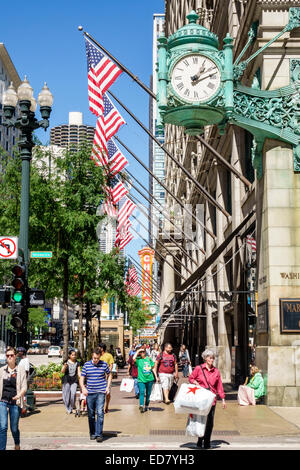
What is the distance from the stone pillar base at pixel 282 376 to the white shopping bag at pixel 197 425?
259 inches

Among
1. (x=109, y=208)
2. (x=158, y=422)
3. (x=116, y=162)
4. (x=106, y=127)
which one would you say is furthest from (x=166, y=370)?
(x=116, y=162)

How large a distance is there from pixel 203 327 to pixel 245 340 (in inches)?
574

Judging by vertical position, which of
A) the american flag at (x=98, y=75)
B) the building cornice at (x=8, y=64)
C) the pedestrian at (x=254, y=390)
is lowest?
the pedestrian at (x=254, y=390)

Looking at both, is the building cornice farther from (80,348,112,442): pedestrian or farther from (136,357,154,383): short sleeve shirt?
(80,348,112,442): pedestrian

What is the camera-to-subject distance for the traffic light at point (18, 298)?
48.9 ft

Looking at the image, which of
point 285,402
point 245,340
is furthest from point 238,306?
point 285,402

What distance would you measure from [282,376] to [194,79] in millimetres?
8188

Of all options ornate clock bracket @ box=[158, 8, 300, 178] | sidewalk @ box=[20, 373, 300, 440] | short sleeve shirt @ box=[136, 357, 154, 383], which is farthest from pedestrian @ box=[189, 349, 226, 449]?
ornate clock bracket @ box=[158, 8, 300, 178]

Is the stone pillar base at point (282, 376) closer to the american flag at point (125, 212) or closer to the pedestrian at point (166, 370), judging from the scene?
the pedestrian at point (166, 370)

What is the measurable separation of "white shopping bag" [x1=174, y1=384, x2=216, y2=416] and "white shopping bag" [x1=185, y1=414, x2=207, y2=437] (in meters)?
0.27

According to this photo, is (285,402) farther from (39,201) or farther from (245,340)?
(39,201)

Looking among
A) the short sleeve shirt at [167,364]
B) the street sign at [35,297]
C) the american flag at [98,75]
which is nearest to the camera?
the street sign at [35,297]

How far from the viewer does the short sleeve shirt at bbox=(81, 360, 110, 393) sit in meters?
12.0

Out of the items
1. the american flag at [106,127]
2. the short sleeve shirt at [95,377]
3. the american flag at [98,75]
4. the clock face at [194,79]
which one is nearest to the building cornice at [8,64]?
the american flag at [106,127]
